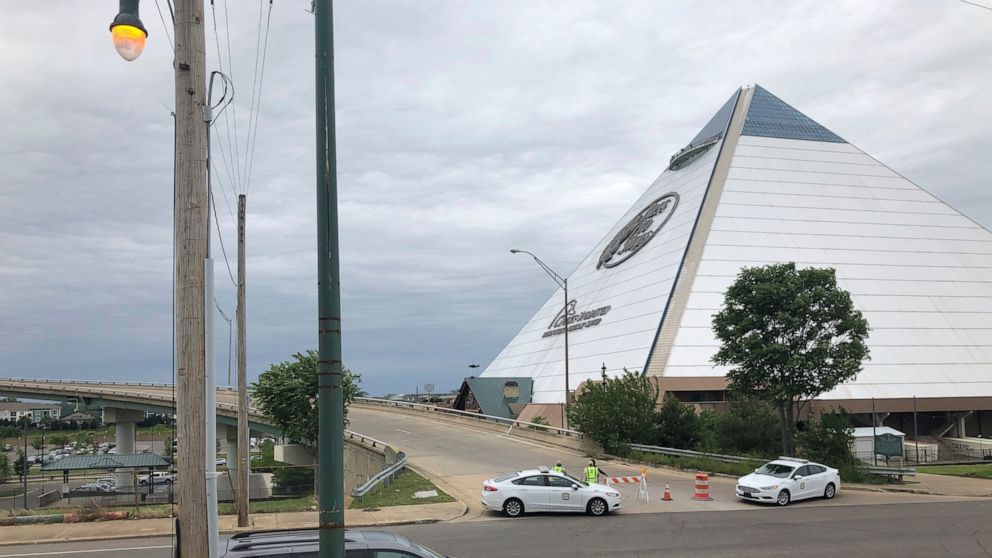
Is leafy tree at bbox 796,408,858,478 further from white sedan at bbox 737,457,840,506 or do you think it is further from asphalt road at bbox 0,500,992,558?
asphalt road at bbox 0,500,992,558

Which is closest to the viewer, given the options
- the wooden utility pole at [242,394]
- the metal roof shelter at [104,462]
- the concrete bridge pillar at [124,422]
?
the wooden utility pole at [242,394]

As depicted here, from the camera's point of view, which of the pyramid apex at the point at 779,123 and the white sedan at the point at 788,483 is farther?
the pyramid apex at the point at 779,123

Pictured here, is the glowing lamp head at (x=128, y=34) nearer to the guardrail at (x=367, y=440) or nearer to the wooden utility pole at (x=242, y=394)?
the wooden utility pole at (x=242, y=394)

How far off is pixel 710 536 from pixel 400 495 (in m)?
11.1

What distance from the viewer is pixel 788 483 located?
949 inches

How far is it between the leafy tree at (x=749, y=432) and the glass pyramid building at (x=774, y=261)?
23.4ft

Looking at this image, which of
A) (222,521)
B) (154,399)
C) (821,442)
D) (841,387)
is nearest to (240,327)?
(222,521)

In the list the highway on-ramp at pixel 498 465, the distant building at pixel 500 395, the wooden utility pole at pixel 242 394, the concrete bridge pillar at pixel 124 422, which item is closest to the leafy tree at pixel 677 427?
the highway on-ramp at pixel 498 465

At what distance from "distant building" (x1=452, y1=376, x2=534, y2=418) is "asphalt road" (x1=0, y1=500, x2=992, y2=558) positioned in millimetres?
34603

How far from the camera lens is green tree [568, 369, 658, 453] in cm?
3678

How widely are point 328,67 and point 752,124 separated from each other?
2666 inches

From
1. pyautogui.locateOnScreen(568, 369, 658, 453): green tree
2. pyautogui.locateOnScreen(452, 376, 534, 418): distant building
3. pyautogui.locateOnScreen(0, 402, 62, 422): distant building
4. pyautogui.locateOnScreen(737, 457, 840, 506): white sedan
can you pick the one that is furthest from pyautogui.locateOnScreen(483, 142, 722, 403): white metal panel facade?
pyautogui.locateOnScreen(0, 402, 62, 422): distant building

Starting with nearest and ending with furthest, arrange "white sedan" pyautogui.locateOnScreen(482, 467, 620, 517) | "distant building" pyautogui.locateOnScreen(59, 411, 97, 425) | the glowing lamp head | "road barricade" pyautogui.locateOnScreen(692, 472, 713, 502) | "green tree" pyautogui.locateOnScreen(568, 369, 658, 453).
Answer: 1. the glowing lamp head
2. "white sedan" pyautogui.locateOnScreen(482, 467, 620, 517)
3. "road barricade" pyautogui.locateOnScreen(692, 472, 713, 502)
4. "green tree" pyautogui.locateOnScreen(568, 369, 658, 453)
5. "distant building" pyautogui.locateOnScreen(59, 411, 97, 425)

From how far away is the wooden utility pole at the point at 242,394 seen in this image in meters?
20.6
